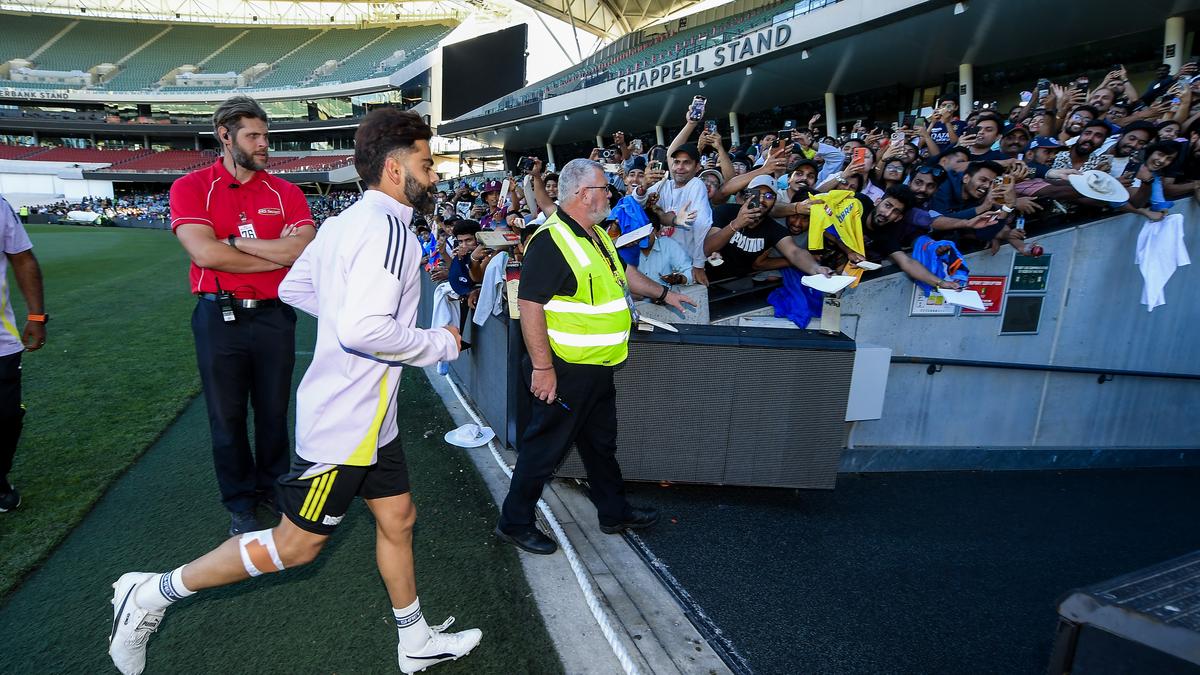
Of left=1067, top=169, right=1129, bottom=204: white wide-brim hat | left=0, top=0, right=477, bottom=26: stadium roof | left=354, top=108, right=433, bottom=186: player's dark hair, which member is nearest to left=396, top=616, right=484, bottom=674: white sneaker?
left=354, top=108, right=433, bottom=186: player's dark hair

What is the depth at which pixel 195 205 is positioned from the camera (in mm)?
2592

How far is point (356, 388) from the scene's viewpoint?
1.87 m

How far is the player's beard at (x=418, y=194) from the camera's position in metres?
1.90

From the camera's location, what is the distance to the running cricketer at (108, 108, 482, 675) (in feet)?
5.77

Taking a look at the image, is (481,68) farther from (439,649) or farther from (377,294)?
(439,649)

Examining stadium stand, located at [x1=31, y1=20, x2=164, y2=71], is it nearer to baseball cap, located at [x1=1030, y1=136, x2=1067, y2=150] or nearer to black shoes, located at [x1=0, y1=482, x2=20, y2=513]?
black shoes, located at [x1=0, y1=482, x2=20, y2=513]

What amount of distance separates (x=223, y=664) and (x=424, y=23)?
205 feet

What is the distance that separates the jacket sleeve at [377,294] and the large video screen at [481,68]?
45.6 metres

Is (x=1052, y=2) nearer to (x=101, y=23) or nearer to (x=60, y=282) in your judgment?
(x=60, y=282)

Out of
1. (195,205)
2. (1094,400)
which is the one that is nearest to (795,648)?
(195,205)

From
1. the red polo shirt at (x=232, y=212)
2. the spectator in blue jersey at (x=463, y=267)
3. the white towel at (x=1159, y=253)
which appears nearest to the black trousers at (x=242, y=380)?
the red polo shirt at (x=232, y=212)

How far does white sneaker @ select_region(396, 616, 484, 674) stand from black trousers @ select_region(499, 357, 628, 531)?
→ 0.75 m

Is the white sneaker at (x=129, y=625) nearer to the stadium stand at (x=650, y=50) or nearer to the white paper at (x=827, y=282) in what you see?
the white paper at (x=827, y=282)

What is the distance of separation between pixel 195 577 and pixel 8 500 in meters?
1.97
